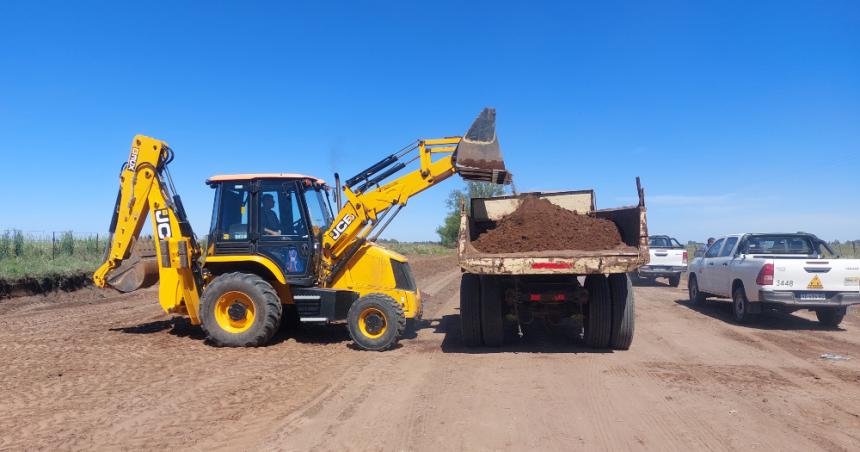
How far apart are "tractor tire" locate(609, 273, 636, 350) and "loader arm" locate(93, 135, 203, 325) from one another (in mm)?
6510

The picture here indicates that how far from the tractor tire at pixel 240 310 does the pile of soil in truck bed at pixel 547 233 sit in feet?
10.8

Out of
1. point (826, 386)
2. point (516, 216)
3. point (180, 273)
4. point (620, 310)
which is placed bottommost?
point (826, 386)

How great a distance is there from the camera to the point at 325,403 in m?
5.64

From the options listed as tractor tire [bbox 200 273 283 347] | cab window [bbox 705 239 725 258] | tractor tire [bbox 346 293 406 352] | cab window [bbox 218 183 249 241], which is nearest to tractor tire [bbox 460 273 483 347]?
tractor tire [bbox 346 293 406 352]

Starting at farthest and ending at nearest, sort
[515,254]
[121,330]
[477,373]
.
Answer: [121,330], [515,254], [477,373]

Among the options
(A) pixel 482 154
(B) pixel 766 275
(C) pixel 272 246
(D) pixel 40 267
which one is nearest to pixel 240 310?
(C) pixel 272 246

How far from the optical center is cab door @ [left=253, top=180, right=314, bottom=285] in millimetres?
8977

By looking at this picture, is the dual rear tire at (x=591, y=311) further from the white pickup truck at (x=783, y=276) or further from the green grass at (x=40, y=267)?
the green grass at (x=40, y=267)

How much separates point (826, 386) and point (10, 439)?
8.06 m

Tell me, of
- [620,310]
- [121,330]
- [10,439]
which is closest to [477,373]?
[620,310]

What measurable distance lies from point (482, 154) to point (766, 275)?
19.9ft

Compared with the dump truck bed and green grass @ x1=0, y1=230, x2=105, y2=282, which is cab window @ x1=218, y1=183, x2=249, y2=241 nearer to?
the dump truck bed

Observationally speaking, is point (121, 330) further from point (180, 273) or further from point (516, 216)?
point (516, 216)

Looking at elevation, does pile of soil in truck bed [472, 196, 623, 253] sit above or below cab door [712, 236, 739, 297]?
above
